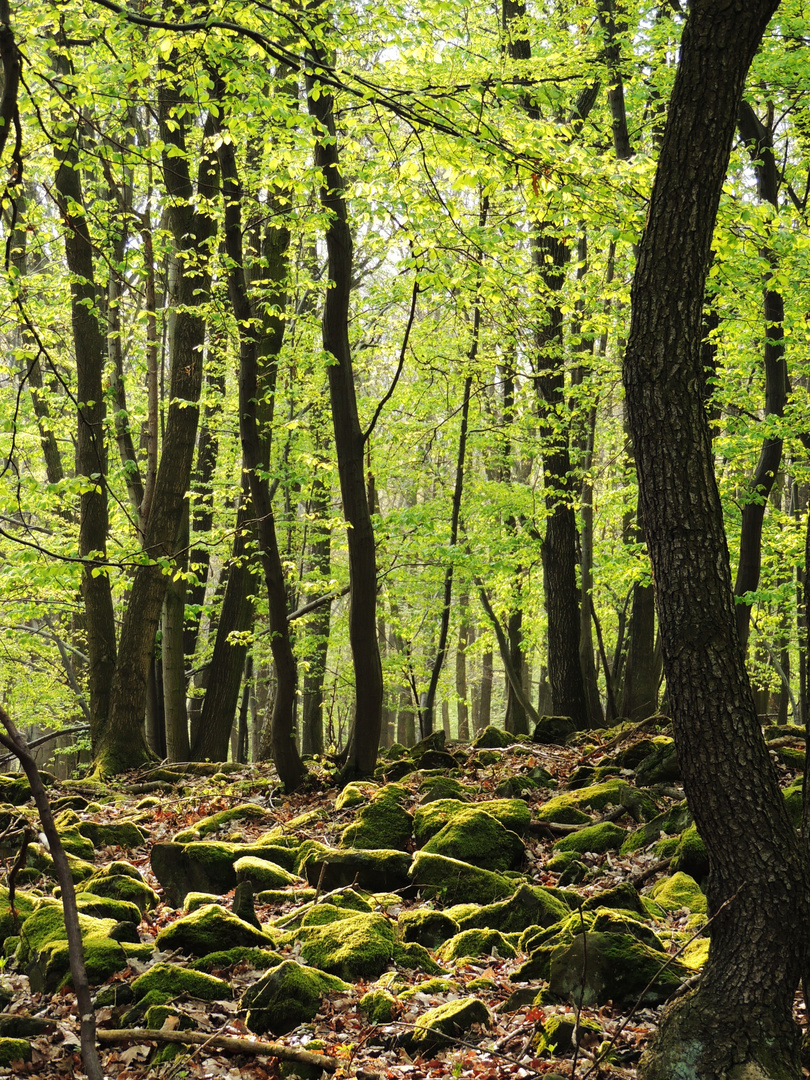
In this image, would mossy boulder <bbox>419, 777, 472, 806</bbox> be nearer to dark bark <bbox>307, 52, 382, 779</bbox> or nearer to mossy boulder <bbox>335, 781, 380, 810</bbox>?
mossy boulder <bbox>335, 781, 380, 810</bbox>

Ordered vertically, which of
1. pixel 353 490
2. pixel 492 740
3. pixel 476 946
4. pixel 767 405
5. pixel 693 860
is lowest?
pixel 476 946

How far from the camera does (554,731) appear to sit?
437 inches

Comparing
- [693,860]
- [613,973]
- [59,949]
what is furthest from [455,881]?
[59,949]

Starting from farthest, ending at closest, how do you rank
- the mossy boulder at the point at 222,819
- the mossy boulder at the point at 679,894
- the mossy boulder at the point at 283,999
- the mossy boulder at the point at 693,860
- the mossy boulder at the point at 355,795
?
1. the mossy boulder at the point at 355,795
2. the mossy boulder at the point at 222,819
3. the mossy boulder at the point at 693,860
4. the mossy boulder at the point at 679,894
5. the mossy boulder at the point at 283,999

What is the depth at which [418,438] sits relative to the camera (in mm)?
13539

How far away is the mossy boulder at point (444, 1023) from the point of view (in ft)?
12.8

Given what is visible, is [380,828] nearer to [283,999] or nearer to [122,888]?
[122,888]

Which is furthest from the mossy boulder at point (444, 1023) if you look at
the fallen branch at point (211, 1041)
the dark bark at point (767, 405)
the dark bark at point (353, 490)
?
the dark bark at point (767, 405)

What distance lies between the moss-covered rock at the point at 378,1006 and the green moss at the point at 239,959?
0.75 meters

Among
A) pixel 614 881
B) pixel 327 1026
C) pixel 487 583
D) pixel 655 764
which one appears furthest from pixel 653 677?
pixel 327 1026

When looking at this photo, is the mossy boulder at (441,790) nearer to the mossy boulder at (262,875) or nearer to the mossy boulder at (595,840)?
the mossy boulder at (595,840)

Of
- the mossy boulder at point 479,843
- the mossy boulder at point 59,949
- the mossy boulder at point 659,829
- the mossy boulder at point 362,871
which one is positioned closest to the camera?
the mossy boulder at point 59,949

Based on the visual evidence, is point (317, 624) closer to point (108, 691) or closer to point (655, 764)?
point (108, 691)

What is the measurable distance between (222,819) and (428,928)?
10.4 ft
